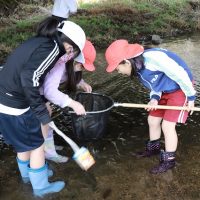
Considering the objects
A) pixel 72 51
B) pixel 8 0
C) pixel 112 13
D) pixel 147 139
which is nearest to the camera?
pixel 72 51

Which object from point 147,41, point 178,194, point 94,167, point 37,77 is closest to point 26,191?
point 94,167

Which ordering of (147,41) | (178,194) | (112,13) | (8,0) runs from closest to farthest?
(178,194), (8,0), (147,41), (112,13)

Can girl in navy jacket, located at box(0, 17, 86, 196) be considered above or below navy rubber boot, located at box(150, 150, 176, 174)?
above

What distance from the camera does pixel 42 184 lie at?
294 cm

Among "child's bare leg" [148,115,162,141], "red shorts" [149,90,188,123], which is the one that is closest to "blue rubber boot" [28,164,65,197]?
"child's bare leg" [148,115,162,141]

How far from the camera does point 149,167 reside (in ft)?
11.1

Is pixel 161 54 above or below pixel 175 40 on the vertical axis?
above

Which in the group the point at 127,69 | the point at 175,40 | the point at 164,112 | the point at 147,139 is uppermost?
the point at 127,69

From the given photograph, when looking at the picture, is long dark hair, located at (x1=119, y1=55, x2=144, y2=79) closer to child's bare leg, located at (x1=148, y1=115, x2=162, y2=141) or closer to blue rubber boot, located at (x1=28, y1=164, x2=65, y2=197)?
child's bare leg, located at (x1=148, y1=115, x2=162, y2=141)

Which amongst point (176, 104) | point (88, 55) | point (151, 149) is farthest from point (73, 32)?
point (151, 149)

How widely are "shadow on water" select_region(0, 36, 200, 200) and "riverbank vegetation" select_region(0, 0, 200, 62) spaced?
3658 millimetres

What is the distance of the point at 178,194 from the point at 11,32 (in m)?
6.81

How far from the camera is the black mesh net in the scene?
3.16m

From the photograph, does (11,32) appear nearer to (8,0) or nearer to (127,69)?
(8,0)
